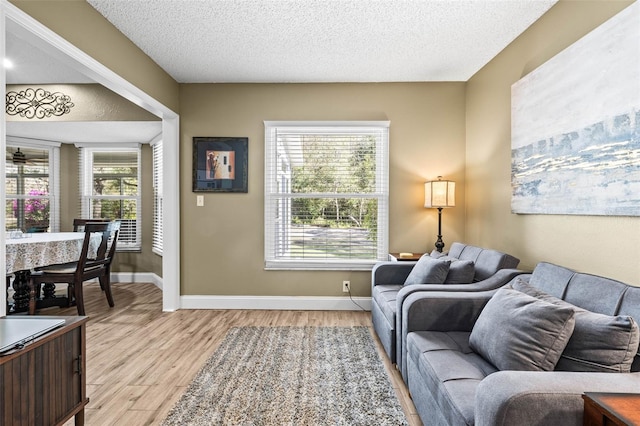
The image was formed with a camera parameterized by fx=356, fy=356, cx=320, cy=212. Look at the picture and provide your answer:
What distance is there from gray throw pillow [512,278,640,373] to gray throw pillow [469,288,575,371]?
5cm

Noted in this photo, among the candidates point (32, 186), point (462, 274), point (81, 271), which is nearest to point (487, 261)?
point (462, 274)

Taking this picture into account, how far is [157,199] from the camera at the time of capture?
17.8 feet

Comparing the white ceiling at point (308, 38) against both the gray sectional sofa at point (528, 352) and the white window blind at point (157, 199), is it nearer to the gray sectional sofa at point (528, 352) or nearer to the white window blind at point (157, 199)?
the white window blind at point (157, 199)

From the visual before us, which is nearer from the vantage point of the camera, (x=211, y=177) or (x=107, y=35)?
(x=107, y=35)

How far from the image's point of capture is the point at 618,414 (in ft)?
3.24

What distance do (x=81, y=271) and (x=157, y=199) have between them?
Result: 1771 mm

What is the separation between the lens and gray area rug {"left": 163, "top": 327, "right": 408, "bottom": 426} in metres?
2.04

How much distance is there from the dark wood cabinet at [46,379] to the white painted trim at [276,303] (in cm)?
234

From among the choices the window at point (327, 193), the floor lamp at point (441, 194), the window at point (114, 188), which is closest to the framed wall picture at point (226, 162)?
the window at point (327, 193)

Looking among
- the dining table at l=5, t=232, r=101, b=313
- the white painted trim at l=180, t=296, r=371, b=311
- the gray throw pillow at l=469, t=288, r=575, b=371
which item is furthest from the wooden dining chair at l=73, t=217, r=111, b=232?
the gray throw pillow at l=469, t=288, r=575, b=371

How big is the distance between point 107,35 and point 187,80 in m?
1.33

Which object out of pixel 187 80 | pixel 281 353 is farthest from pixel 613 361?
pixel 187 80

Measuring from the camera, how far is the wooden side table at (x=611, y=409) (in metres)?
0.98

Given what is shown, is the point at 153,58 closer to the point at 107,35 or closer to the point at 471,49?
the point at 107,35
